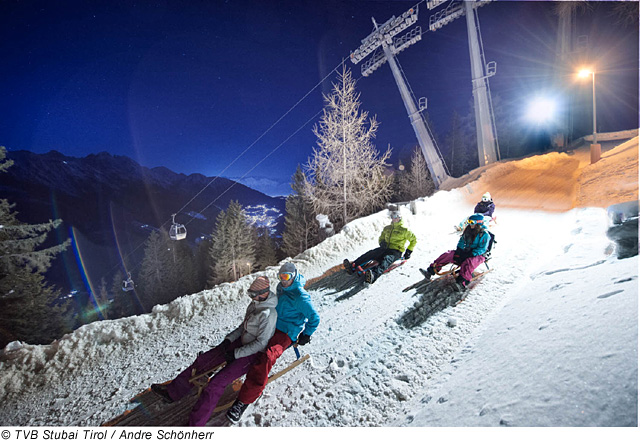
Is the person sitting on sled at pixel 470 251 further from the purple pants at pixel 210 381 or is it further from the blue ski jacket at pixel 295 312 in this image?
the purple pants at pixel 210 381

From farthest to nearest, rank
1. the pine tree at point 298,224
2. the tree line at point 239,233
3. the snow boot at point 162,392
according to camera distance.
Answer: the pine tree at point 298,224 < the tree line at point 239,233 < the snow boot at point 162,392

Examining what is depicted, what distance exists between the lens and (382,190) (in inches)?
533

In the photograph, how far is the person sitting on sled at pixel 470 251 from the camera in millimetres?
4719

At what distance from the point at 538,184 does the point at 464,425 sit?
51.9ft

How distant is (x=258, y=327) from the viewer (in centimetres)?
322

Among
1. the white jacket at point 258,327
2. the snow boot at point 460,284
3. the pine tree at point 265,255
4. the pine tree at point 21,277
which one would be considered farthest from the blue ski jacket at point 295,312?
the pine tree at point 265,255

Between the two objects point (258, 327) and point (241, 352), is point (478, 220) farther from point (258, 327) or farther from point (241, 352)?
point (241, 352)

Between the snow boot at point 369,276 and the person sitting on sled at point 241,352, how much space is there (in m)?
3.12

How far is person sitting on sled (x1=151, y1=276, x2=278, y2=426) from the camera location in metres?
2.99

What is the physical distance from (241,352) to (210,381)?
0.44 meters

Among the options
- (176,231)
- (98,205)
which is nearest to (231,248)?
(176,231)

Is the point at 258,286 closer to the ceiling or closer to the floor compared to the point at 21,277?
closer to the floor

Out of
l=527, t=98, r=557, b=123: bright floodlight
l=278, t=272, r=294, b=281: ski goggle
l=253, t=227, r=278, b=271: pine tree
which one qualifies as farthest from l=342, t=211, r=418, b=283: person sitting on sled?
l=527, t=98, r=557, b=123: bright floodlight
